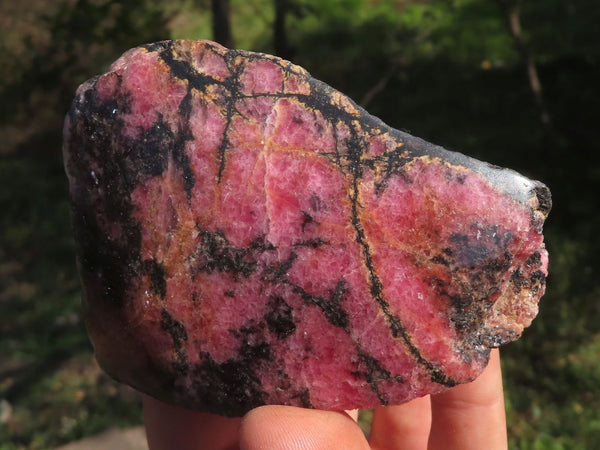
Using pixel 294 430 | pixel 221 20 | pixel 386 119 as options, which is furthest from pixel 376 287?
pixel 386 119

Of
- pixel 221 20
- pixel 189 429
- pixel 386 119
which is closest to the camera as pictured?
pixel 189 429

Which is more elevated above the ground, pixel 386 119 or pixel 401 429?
pixel 386 119

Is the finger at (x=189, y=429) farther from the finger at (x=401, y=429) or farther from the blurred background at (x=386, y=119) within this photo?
the blurred background at (x=386, y=119)

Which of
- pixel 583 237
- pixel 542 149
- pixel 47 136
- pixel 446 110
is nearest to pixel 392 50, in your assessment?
pixel 446 110

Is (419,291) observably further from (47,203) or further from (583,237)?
(47,203)

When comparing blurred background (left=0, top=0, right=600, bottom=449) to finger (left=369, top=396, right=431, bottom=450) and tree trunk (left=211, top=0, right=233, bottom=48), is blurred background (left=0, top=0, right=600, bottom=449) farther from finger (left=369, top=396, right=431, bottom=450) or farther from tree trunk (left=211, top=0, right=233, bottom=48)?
finger (left=369, top=396, right=431, bottom=450)

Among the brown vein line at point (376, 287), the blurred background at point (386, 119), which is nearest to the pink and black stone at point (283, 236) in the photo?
the brown vein line at point (376, 287)

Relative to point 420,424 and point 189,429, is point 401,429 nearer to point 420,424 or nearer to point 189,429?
point 420,424
